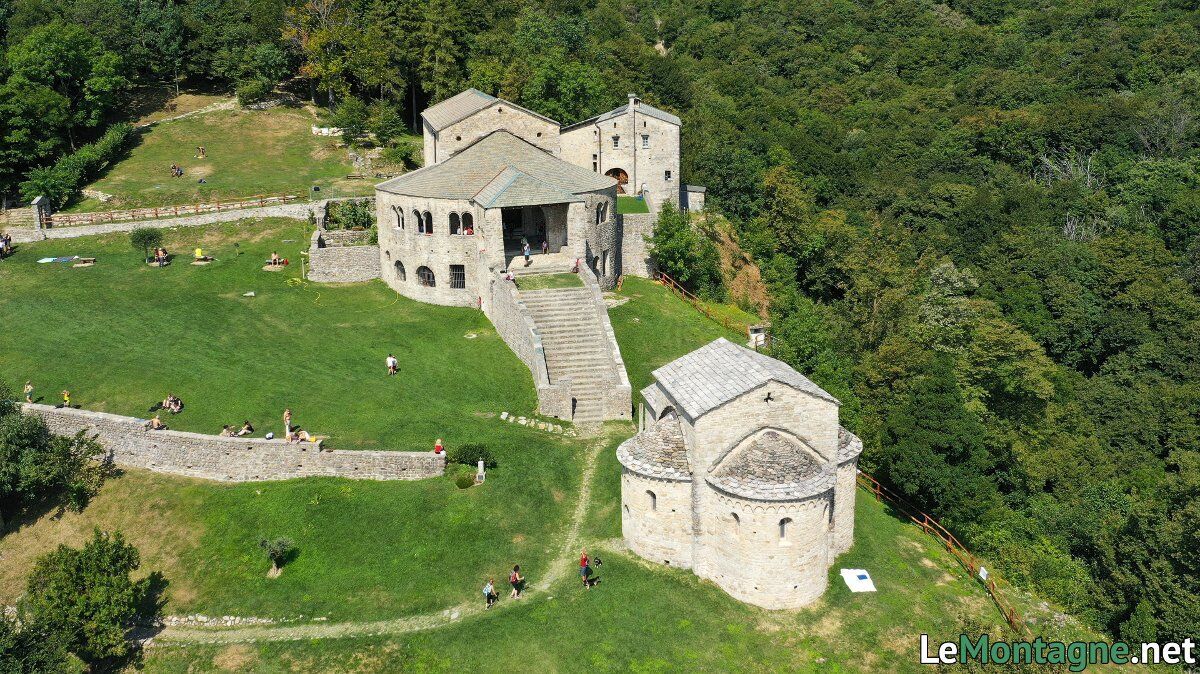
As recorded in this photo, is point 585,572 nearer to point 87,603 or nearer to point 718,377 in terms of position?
point 718,377

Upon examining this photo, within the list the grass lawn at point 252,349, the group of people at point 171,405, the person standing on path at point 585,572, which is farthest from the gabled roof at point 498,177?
the person standing on path at point 585,572

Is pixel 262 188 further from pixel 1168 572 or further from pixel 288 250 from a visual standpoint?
pixel 1168 572

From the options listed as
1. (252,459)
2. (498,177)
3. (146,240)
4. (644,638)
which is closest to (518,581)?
(644,638)

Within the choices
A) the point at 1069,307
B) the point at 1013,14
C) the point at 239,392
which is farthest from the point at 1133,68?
the point at 239,392

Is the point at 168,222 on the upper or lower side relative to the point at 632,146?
lower

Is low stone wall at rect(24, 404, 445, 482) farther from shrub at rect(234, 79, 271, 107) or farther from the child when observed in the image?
shrub at rect(234, 79, 271, 107)

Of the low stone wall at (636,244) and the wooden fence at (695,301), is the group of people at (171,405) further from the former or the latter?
the wooden fence at (695,301)
